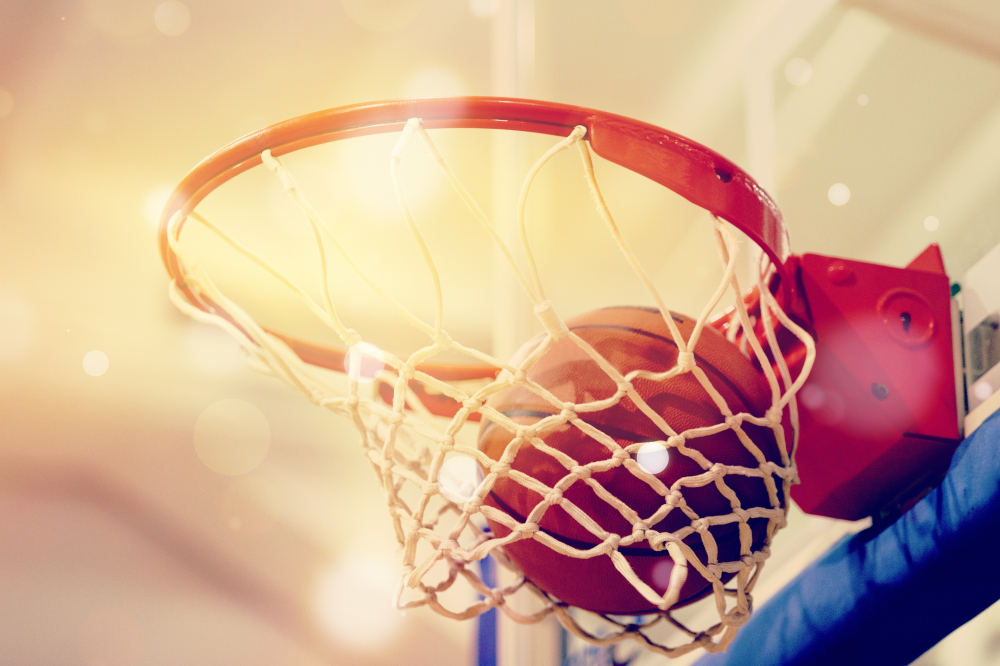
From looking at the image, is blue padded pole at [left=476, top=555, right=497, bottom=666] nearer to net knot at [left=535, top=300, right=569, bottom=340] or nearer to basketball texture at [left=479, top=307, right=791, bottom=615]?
basketball texture at [left=479, top=307, right=791, bottom=615]

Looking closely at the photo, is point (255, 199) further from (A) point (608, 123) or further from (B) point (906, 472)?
(B) point (906, 472)

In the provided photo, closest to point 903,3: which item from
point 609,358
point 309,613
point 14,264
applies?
point 609,358

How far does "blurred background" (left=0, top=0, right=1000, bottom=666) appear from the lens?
134 cm

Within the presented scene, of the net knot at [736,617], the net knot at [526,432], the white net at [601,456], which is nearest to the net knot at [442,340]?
the white net at [601,456]

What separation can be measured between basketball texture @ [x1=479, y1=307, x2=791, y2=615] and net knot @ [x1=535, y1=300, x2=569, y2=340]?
2.7 inches

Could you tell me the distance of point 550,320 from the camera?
1.91ft

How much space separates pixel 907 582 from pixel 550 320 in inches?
19.0

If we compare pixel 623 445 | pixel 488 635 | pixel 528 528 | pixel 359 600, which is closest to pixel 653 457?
pixel 623 445

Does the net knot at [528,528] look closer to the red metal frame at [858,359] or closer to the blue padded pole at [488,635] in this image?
the red metal frame at [858,359]

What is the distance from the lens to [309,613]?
60.9 inches

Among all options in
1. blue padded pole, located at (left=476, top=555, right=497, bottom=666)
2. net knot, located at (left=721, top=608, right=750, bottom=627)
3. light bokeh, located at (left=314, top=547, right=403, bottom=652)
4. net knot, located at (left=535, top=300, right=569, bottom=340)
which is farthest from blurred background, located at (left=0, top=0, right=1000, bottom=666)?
net knot, located at (left=535, top=300, right=569, bottom=340)

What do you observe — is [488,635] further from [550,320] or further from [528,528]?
[550,320]

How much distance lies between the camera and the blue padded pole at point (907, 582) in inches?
24.8

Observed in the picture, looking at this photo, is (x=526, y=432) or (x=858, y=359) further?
(x=858, y=359)
